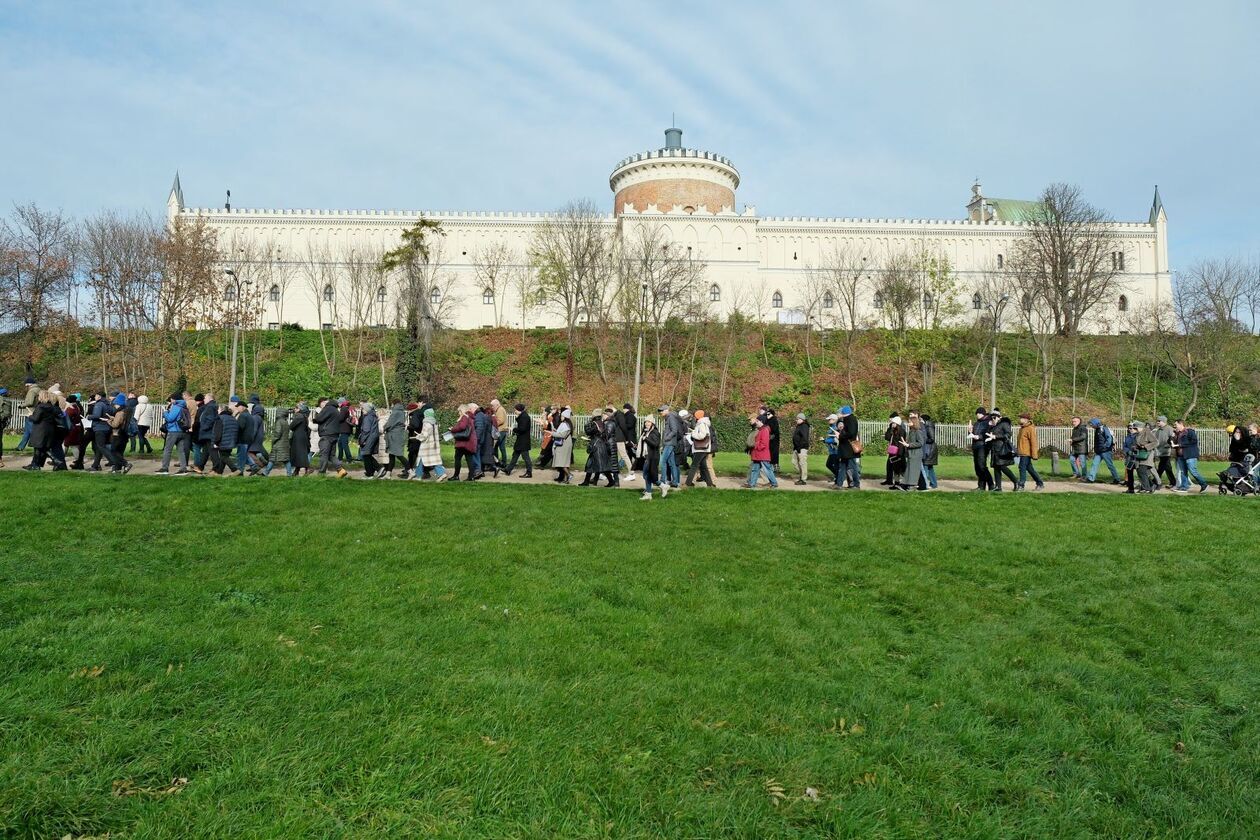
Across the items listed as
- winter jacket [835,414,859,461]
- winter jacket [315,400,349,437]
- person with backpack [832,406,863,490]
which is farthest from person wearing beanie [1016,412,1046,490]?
winter jacket [315,400,349,437]

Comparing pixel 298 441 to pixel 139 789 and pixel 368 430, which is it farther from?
pixel 139 789

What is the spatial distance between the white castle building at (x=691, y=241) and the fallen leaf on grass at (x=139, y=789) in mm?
54732

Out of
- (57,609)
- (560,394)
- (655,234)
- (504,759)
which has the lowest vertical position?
(504,759)

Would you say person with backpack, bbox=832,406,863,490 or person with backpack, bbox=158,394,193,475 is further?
person with backpack, bbox=832,406,863,490

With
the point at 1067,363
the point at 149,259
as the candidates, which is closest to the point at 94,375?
the point at 149,259

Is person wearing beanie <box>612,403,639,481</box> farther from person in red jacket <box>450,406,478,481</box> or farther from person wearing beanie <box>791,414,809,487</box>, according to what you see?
person wearing beanie <box>791,414,809,487</box>

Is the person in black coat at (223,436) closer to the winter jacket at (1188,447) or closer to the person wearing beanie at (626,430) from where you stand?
the person wearing beanie at (626,430)

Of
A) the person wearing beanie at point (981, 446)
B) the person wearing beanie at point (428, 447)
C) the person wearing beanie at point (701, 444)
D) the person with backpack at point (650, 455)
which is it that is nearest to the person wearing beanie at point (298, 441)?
the person wearing beanie at point (428, 447)

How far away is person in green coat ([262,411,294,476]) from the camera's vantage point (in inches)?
574

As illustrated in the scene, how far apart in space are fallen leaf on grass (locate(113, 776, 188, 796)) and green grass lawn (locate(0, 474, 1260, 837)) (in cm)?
2

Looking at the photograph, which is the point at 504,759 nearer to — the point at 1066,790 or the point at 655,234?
the point at 1066,790

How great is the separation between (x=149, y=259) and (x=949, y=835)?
45.2 m

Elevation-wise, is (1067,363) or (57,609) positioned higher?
(1067,363)

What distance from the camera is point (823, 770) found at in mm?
4023
